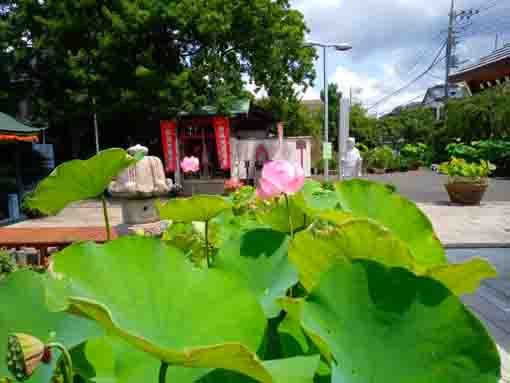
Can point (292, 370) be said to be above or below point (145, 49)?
below

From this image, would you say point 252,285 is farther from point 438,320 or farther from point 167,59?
point 167,59

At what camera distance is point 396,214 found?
1.42 feet

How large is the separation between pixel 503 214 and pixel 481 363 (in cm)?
589

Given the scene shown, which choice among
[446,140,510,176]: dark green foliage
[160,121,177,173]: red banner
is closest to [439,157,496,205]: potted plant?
[160,121,177,173]: red banner

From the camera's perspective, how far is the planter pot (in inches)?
226

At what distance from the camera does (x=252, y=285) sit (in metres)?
0.38

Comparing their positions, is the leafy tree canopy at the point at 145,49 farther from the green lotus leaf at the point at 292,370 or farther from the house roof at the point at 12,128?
the green lotus leaf at the point at 292,370

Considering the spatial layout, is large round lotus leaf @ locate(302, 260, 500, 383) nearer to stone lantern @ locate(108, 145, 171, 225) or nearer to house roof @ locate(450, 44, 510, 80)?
stone lantern @ locate(108, 145, 171, 225)

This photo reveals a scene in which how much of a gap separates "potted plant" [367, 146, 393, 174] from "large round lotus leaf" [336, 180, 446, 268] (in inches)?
545

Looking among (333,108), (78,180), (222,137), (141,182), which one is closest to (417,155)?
(333,108)

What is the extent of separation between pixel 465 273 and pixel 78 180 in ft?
1.38

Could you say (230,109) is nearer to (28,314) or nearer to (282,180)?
(282,180)

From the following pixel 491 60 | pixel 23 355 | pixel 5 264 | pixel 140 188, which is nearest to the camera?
pixel 23 355

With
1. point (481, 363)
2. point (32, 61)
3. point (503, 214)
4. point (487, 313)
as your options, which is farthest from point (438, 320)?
point (32, 61)
